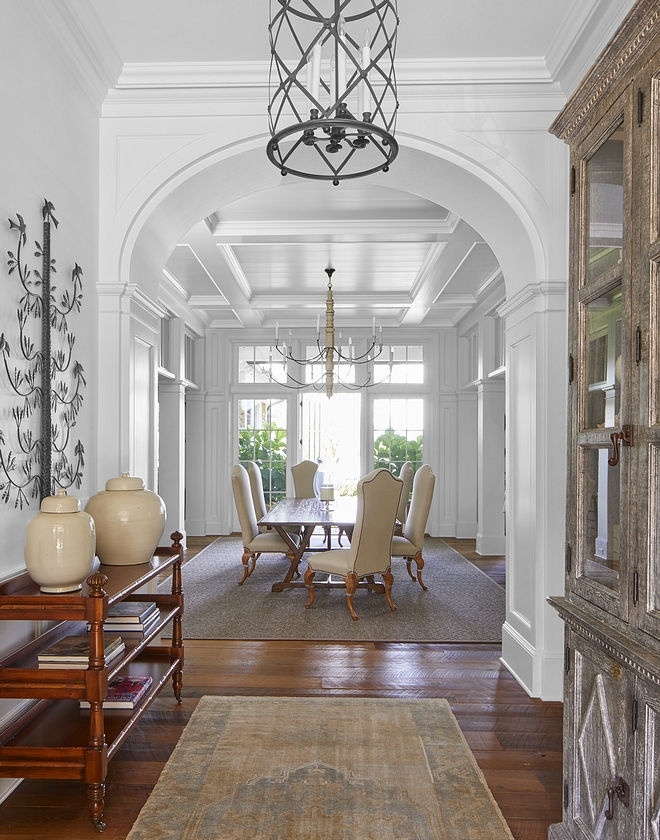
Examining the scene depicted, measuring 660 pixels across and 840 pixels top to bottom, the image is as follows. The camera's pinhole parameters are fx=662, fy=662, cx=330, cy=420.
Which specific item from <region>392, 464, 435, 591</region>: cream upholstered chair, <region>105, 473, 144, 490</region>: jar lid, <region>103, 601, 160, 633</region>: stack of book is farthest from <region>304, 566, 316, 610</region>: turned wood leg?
<region>105, 473, 144, 490</region>: jar lid

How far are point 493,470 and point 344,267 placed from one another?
3.11 metres

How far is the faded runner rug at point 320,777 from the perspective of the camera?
2137 mm

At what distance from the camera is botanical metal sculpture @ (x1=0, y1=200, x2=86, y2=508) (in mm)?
2418

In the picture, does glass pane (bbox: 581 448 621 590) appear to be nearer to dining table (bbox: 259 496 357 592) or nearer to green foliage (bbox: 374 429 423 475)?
dining table (bbox: 259 496 357 592)

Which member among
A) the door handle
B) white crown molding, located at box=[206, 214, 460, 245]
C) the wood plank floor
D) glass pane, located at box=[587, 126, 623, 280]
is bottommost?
the wood plank floor

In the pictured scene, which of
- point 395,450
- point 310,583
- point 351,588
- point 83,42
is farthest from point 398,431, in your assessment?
point 83,42

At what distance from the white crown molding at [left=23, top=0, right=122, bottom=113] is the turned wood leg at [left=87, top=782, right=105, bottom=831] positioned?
2820 millimetres

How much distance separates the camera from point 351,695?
130 inches

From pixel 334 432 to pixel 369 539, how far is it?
182 inches

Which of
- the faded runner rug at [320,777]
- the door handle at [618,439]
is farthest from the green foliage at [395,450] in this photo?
the door handle at [618,439]

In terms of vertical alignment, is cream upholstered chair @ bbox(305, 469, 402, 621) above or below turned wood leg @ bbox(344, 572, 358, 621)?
above

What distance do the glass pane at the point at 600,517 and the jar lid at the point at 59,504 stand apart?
65.1 inches

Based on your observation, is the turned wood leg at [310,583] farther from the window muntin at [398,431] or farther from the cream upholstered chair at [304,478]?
the window muntin at [398,431]

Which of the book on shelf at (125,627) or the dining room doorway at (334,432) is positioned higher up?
the dining room doorway at (334,432)
